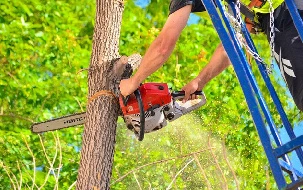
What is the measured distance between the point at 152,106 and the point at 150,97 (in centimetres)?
6

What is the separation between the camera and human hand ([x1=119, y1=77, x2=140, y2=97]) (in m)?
2.88

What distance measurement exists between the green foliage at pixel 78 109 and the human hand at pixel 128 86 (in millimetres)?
3086

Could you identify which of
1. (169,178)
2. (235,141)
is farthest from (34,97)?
(235,141)

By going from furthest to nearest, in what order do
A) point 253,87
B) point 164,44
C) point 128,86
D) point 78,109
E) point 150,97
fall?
point 78,109
point 150,97
point 128,86
point 164,44
point 253,87

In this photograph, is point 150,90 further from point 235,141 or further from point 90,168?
point 235,141

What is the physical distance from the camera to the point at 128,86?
2.94 metres

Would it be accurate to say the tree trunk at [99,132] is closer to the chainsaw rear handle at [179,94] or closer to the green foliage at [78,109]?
the chainsaw rear handle at [179,94]

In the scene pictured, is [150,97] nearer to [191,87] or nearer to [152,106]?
[152,106]

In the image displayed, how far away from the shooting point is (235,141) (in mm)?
6965

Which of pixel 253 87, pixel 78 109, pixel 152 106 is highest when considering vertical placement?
pixel 78 109

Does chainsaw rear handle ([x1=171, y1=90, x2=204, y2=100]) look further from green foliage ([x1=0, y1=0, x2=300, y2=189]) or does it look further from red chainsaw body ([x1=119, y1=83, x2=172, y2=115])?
green foliage ([x1=0, y1=0, x2=300, y2=189])

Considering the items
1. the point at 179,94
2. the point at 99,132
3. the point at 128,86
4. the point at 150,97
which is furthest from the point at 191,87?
the point at 99,132

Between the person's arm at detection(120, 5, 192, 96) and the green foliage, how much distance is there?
3.34 meters

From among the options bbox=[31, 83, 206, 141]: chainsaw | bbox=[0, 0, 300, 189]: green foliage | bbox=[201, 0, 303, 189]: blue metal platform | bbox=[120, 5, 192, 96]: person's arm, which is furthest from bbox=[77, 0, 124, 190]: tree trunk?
bbox=[0, 0, 300, 189]: green foliage
